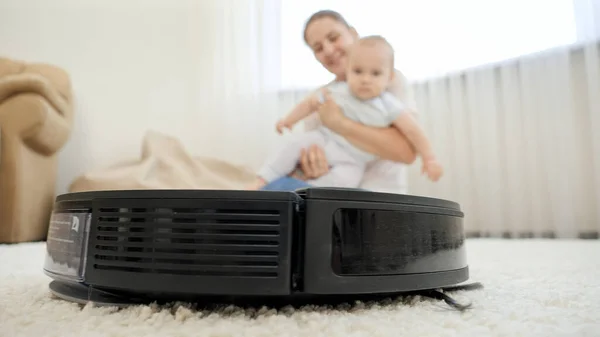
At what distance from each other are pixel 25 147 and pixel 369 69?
4.45 feet

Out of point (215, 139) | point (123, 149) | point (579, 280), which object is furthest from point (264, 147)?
point (579, 280)

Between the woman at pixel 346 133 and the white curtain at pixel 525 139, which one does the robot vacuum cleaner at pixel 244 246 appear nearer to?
the woman at pixel 346 133

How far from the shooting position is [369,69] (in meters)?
1.14

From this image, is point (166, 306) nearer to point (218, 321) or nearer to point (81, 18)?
point (218, 321)

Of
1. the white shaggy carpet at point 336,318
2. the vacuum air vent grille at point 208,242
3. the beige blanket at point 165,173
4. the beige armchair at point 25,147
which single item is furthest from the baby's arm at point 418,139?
the beige armchair at point 25,147

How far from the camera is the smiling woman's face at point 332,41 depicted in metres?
1.31

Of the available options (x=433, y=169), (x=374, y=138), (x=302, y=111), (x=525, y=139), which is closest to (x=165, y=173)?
(x=302, y=111)

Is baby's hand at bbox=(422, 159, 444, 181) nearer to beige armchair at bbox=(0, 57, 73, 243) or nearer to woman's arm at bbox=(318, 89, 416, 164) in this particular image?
woman's arm at bbox=(318, 89, 416, 164)

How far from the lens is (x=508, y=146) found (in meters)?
1.96

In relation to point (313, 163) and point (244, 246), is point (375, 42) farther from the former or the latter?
point (244, 246)

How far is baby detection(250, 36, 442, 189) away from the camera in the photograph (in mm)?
1143

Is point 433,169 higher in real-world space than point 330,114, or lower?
lower

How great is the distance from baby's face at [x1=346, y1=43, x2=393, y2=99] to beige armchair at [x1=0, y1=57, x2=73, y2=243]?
1.21 metres

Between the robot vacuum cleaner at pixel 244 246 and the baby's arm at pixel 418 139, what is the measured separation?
728 mm
